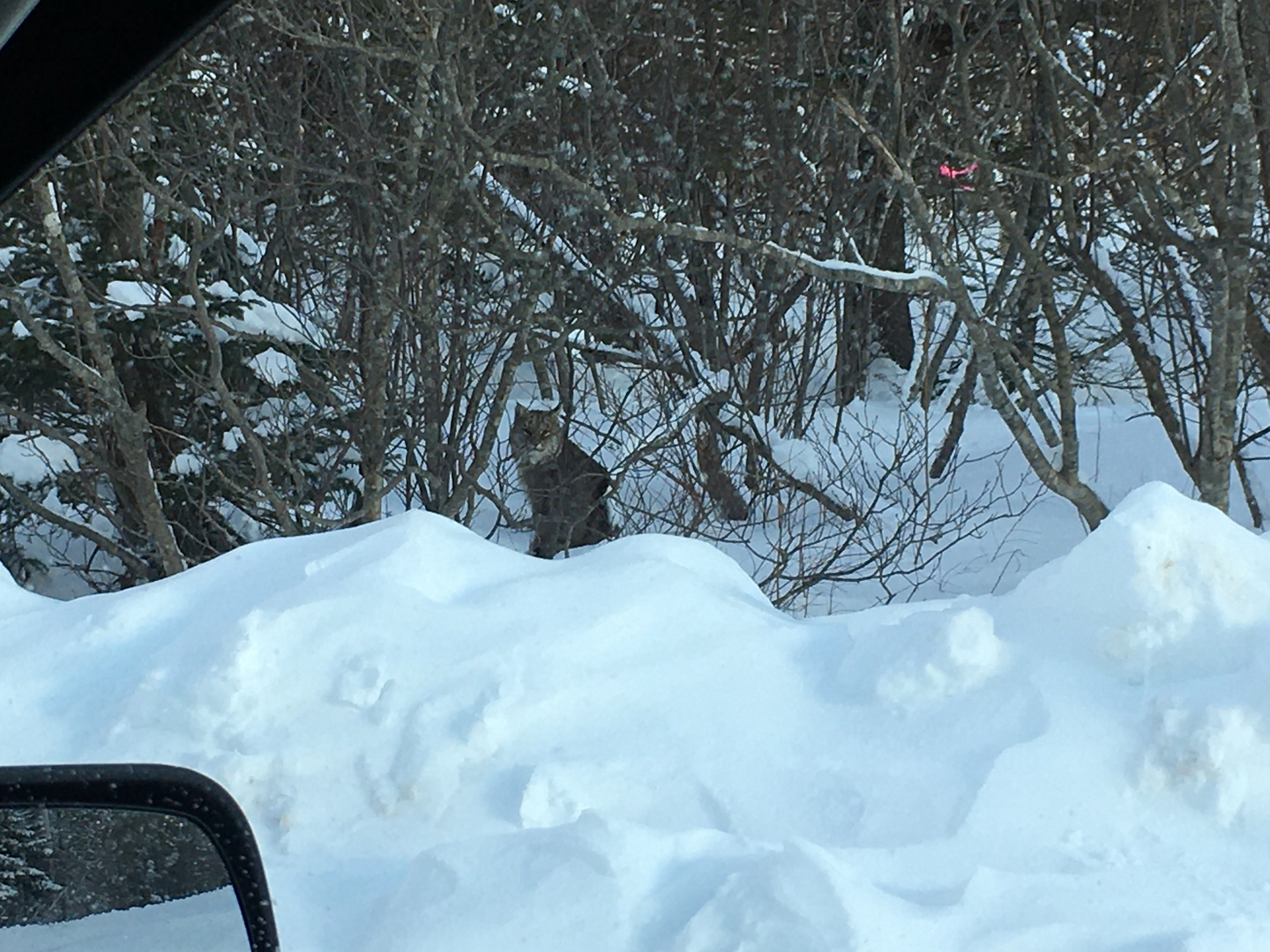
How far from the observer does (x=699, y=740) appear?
231cm

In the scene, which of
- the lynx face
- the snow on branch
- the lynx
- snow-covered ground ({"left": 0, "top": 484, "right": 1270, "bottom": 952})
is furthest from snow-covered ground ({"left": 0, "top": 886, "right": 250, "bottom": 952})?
the lynx face

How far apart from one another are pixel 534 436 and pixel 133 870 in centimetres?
668

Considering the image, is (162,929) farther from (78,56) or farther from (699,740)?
(699,740)

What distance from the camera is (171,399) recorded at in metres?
8.54

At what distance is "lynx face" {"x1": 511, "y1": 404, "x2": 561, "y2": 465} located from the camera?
26.2 ft

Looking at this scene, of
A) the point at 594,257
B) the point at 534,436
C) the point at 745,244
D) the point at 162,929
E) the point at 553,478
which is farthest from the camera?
the point at 594,257

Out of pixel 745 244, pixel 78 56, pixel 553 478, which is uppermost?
pixel 78 56

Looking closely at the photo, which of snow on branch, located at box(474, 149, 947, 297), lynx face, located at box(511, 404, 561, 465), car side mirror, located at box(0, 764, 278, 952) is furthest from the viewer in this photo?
lynx face, located at box(511, 404, 561, 465)

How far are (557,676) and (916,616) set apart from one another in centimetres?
73

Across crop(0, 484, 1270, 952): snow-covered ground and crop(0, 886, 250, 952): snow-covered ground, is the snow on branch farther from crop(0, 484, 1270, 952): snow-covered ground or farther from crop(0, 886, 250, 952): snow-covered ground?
crop(0, 886, 250, 952): snow-covered ground

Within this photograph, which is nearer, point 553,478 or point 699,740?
point 699,740

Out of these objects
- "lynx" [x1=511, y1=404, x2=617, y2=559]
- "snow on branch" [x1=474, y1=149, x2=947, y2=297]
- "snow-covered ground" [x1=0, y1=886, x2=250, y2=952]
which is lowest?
"lynx" [x1=511, y1=404, x2=617, y2=559]

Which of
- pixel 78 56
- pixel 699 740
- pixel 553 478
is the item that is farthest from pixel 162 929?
pixel 553 478

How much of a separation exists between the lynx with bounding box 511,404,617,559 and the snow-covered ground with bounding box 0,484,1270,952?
5.12 meters
